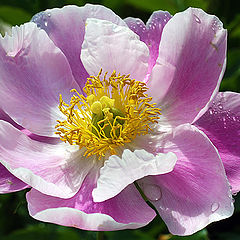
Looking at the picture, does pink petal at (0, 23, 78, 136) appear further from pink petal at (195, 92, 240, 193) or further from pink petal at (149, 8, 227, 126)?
pink petal at (195, 92, 240, 193)

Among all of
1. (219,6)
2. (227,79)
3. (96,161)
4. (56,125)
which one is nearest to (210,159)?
(96,161)

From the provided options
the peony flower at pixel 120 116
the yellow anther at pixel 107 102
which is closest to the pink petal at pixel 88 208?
the peony flower at pixel 120 116

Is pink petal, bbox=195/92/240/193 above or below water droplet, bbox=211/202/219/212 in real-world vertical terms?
above

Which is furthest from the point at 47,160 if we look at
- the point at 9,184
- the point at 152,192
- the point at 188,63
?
the point at 188,63

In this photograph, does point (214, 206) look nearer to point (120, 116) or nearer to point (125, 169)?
point (125, 169)

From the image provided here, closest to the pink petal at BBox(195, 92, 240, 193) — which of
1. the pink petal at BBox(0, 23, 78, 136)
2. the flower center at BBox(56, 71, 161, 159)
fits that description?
the flower center at BBox(56, 71, 161, 159)

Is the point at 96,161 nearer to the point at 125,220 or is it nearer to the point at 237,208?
the point at 125,220

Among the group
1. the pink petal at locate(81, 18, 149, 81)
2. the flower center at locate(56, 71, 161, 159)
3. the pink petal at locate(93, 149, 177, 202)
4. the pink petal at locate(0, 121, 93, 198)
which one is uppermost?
the pink petal at locate(81, 18, 149, 81)

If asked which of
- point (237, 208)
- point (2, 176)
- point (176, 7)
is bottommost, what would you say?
point (237, 208)

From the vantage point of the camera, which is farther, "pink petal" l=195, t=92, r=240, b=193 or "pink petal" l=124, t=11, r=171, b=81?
"pink petal" l=124, t=11, r=171, b=81
